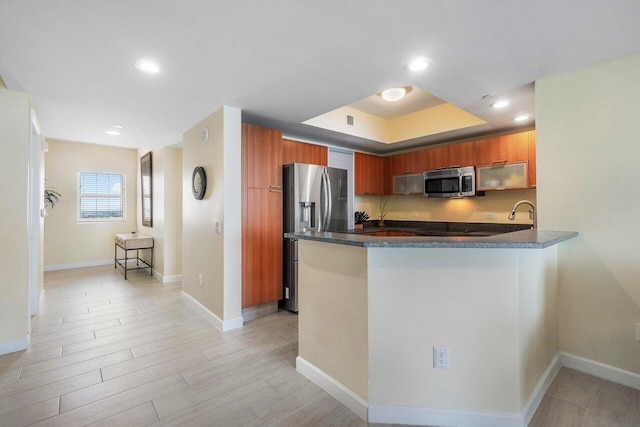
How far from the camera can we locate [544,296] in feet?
6.86

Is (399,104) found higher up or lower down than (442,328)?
higher up

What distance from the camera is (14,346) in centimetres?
264

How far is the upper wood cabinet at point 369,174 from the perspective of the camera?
16.5 feet

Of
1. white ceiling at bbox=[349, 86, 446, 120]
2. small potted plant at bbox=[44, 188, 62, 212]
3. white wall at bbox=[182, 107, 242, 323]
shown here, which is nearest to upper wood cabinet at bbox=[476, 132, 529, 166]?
white ceiling at bbox=[349, 86, 446, 120]

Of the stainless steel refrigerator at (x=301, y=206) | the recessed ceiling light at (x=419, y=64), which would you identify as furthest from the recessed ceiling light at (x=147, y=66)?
the recessed ceiling light at (x=419, y=64)

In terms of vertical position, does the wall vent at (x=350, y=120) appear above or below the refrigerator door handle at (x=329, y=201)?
above

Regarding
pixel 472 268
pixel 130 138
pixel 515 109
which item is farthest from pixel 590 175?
pixel 130 138

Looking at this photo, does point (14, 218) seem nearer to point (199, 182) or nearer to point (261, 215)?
point (199, 182)

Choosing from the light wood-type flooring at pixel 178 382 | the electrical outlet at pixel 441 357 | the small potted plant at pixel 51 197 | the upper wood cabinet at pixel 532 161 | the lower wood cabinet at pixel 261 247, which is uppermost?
the upper wood cabinet at pixel 532 161

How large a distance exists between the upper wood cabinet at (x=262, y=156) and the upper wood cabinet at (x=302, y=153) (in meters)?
0.36

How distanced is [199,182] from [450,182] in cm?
342

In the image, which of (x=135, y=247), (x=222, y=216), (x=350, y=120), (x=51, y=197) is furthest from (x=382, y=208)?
(x=51, y=197)

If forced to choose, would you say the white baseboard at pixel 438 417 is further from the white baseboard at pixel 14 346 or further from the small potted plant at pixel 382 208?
the small potted plant at pixel 382 208

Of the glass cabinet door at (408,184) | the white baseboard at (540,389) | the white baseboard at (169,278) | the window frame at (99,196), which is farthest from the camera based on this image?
the window frame at (99,196)
